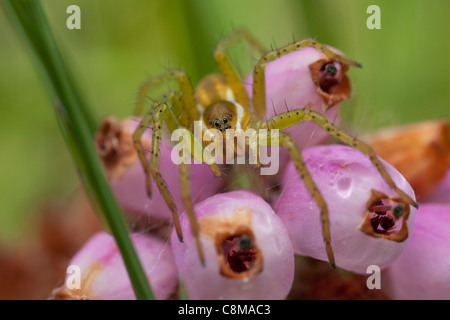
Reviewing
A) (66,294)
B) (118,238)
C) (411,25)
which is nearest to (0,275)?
(66,294)

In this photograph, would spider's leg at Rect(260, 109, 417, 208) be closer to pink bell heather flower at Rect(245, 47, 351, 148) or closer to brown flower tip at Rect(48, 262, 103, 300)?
pink bell heather flower at Rect(245, 47, 351, 148)

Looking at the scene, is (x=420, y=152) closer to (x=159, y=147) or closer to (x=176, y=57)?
(x=159, y=147)

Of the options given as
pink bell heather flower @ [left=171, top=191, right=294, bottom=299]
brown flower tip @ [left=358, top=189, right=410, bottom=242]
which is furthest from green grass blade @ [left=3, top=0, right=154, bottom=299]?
brown flower tip @ [left=358, top=189, right=410, bottom=242]

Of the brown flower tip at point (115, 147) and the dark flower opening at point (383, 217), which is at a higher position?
the brown flower tip at point (115, 147)

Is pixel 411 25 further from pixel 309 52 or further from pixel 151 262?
pixel 151 262

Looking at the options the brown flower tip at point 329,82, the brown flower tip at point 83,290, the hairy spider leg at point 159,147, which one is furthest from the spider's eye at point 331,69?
the brown flower tip at point 83,290

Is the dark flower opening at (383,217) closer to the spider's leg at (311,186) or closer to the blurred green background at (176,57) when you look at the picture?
the spider's leg at (311,186)
